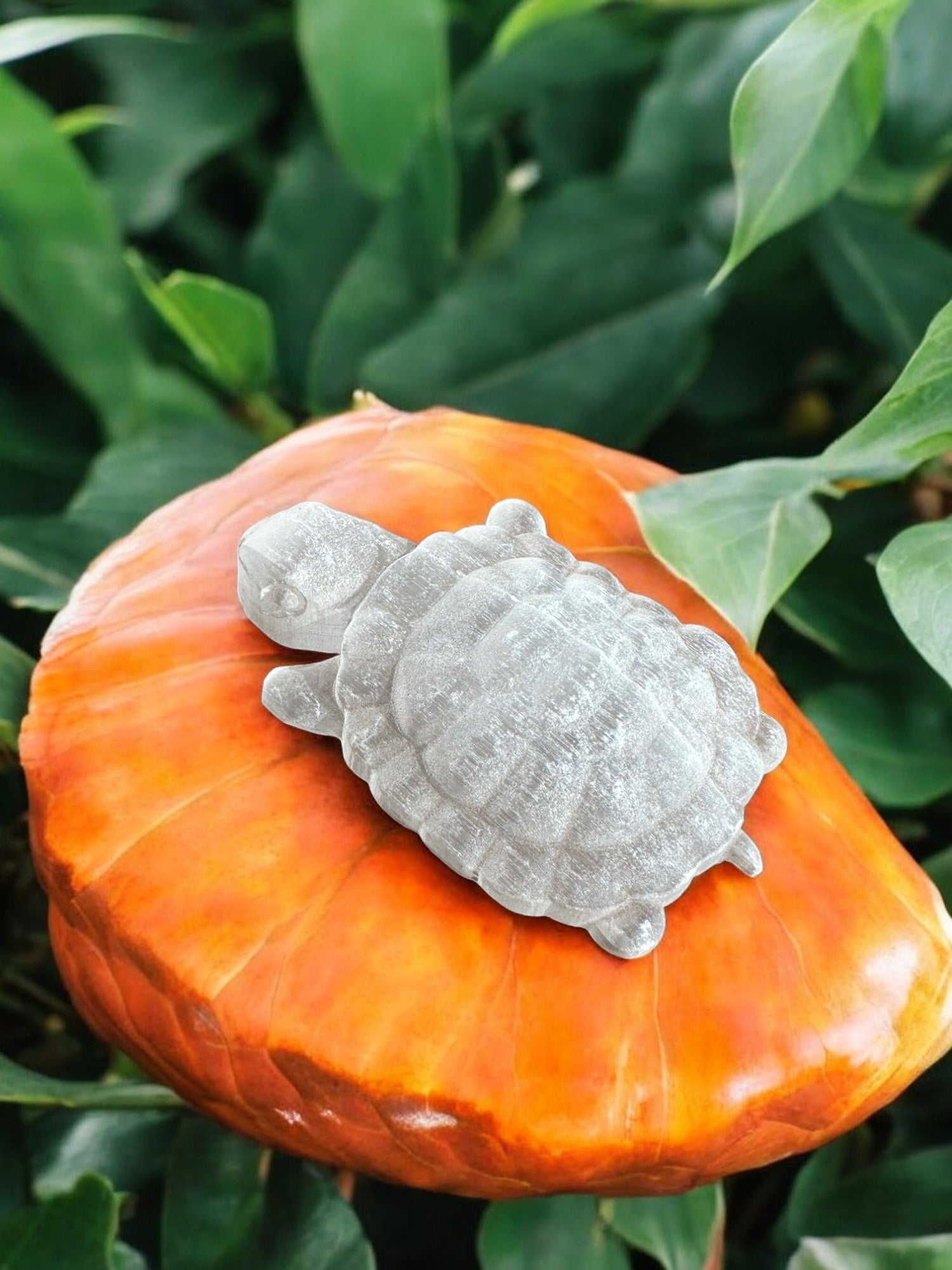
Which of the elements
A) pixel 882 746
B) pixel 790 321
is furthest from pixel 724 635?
pixel 790 321

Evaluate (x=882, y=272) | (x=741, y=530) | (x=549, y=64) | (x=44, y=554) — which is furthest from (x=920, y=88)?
(x=44, y=554)

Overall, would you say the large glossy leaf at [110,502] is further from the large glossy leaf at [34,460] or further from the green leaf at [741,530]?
the green leaf at [741,530]

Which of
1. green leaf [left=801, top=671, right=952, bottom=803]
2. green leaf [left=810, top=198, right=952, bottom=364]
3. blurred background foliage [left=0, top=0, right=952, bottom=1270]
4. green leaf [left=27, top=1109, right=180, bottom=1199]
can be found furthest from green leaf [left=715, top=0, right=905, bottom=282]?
green leaf [left=27, top=1109, right=180, bottom=1199]

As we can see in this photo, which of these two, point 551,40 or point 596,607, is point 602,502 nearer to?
point 596,607

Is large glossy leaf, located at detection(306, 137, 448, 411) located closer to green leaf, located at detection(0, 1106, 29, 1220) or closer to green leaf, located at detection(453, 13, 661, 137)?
green leaf, located at detection(453, 13, 661, 137)

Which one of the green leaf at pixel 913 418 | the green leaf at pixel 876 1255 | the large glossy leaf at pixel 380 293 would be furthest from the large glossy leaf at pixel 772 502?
the large glossy leaf at pixel 380 293

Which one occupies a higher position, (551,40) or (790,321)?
(551,40)
